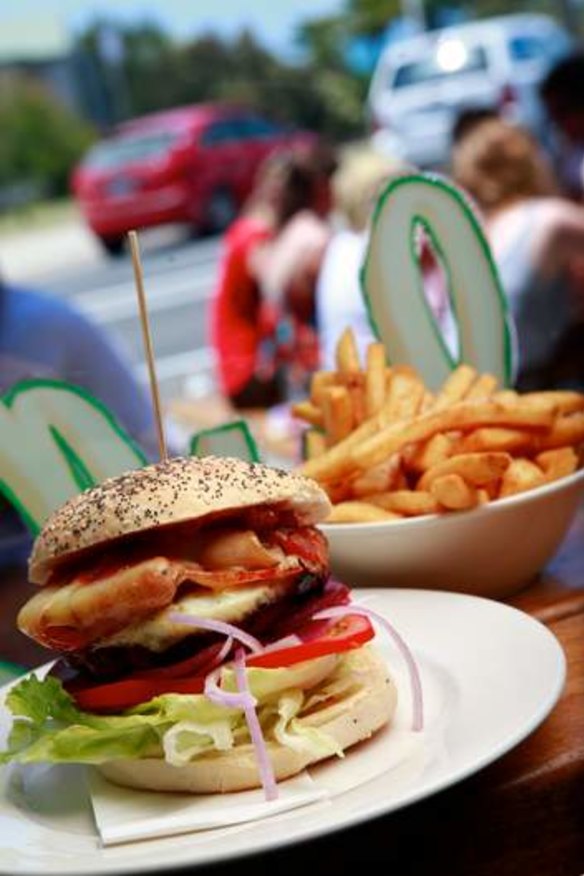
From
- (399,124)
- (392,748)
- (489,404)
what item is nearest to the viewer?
(392,748)

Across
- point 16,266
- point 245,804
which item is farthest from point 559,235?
point 16,266

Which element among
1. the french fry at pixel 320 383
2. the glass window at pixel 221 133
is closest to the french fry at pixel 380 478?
the french fry at pixel 320 383

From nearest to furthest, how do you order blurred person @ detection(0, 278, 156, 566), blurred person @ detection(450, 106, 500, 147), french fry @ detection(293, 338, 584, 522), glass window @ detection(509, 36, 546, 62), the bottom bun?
1. the bottom bun
2. french fry @ detection(293, 338, 584, 522)
3. blurred person @ detection(0, 278, 156, 566)
4. blurred person @ detection(450, 106, 500, 147)
5. glass window @ detection(509, 36, 546, 62)

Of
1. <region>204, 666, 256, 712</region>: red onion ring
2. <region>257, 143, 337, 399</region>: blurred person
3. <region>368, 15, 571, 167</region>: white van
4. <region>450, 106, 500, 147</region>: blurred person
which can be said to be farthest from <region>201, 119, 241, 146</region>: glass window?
<region>204, 666, 256, 712</region>: red onion ring

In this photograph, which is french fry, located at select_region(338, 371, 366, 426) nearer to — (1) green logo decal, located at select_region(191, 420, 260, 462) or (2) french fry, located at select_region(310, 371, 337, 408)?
(2) french fry, located at select_region(310, 371, 337, 408)

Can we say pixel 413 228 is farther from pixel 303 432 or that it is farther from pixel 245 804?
pixel 245 804

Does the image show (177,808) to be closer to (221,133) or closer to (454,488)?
(454,488)
